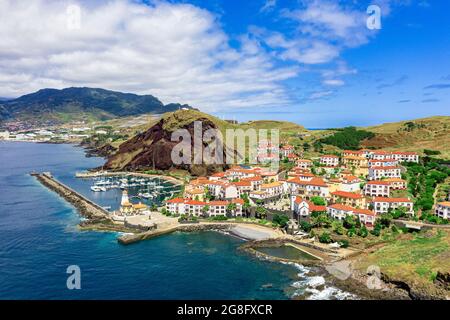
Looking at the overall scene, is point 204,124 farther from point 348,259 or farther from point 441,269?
point 441,269

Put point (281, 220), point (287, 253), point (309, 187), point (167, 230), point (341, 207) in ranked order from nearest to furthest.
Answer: point (287, 253), point (167, 230), point (341, 207), point (281, 220), point (309, 187)

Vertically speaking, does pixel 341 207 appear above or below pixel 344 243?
above

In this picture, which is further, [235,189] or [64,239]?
[235,189]

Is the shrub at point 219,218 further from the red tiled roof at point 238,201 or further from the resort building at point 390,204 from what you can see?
the resort building at point 390,204

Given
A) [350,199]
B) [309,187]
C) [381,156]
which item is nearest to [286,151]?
[381,156]

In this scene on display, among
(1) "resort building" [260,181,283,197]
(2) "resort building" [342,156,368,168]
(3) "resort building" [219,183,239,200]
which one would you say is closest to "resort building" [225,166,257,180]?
(1) "resort building" [260,181,283,197]

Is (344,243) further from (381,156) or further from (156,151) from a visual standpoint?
(156,151)
